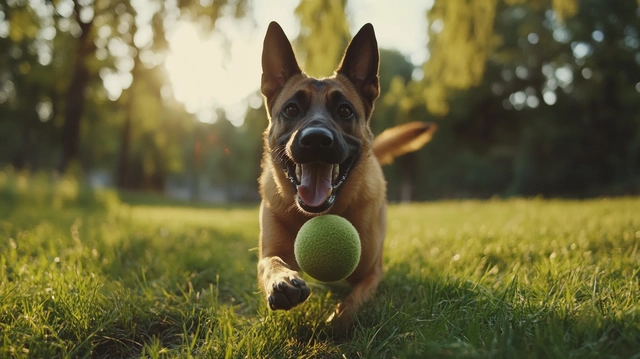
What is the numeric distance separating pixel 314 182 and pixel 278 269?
2.33 feet

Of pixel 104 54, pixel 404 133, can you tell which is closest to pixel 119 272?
pixel 404 133

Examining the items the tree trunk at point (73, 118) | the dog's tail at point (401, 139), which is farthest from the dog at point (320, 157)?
the tree trunk at point (73, 118)

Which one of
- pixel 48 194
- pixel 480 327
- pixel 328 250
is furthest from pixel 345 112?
pixel 48 194

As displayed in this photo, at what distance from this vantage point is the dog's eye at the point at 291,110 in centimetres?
315

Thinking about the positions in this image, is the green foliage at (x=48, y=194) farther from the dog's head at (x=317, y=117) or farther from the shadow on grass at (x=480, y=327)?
the shadow on grass at (x=480, y=327)

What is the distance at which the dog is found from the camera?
264 cm

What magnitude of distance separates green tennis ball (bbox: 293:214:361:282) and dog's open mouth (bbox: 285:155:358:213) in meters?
0.26

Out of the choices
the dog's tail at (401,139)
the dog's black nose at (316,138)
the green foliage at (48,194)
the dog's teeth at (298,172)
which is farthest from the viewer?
the green foliage at (48,194)

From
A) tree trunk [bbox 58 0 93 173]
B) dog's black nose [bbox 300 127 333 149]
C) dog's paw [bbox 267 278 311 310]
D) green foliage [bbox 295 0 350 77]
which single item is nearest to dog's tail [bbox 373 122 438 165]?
green foliage [bbox 295 0 350 77]

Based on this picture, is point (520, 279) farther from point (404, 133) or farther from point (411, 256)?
point (404, 133)

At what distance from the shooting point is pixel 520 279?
2.64 meters

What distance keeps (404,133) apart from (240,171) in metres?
47.4

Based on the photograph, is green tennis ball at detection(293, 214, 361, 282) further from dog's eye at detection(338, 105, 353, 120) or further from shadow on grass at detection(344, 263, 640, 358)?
dog's eye at detection(338, 105, 353, 120)

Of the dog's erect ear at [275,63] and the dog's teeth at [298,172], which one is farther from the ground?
the dog's erect ear at [275,63]
